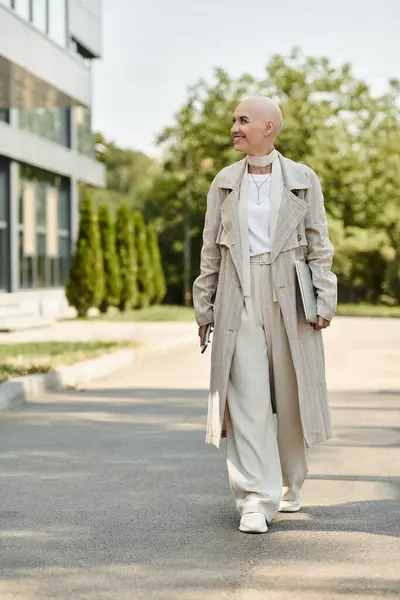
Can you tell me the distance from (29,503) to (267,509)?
156 cm

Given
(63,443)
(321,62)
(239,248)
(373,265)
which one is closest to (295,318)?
(239,248)

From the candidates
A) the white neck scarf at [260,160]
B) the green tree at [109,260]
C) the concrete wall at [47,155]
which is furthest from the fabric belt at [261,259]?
the green tree at [109,260]

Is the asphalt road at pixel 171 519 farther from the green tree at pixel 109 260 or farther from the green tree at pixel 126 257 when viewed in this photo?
the green tree at pixel 126 257

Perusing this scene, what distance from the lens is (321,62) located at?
5719 cm

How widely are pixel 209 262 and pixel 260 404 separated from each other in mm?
723

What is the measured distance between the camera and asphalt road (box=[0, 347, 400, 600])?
5047mm

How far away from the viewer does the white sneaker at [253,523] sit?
6.00m

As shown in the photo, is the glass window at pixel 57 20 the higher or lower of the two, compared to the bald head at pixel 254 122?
higher

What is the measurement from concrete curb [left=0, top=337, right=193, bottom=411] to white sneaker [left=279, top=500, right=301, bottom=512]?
6274 millimetres

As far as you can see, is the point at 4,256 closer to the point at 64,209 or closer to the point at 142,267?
the point at 64,209

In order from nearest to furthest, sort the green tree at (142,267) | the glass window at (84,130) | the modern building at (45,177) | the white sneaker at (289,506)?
the white sneaker at (289,506) → the modern building at (45,177) → the green tree at (142,267) → the glass window at (84,130)

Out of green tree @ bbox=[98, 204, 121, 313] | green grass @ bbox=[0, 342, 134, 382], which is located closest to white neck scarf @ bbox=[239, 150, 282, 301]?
green grass @ bbox=[0, 342, 134, 382]

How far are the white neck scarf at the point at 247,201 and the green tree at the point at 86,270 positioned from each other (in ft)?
97.6

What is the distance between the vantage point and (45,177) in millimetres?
40000
